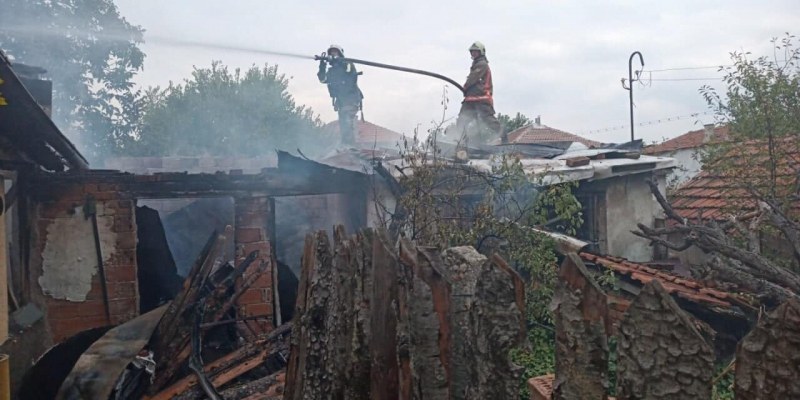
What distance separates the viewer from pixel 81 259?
6.84m

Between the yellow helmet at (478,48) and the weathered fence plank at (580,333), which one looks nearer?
the weathered fence plank at (580,333)

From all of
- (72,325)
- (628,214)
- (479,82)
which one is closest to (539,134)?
(479,82)

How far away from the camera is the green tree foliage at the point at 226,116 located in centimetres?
2720

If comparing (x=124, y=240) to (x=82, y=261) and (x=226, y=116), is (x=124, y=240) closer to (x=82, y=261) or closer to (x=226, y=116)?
(x=82, y=261)

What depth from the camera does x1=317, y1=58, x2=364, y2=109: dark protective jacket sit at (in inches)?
427

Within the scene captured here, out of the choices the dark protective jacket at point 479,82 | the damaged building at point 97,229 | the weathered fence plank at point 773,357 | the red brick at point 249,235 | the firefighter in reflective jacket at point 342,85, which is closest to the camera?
the weathered fence plank at point 773,357

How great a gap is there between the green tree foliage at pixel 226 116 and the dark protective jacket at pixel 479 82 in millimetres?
17456

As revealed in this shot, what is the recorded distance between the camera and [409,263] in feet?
6.37

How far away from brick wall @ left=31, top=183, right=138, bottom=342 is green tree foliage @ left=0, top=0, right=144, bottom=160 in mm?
12651

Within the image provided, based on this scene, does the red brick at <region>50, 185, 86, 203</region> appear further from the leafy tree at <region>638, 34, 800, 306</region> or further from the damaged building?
the leafy tree at <region>638, 34, 800, 306</region>

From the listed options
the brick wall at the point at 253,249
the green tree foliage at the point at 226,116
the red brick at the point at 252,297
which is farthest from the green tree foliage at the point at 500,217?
the green tree foliage at the point at 226,116

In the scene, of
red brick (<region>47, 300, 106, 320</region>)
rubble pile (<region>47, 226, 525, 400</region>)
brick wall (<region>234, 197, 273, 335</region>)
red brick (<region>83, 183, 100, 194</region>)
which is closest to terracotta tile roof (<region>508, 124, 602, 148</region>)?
brick wall (<region>234, 197, 273, 335</region>)

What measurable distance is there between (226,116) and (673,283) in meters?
25.1

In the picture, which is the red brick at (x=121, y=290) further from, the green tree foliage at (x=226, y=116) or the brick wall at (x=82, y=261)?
the green tree foliage at (x=226, y=116)
